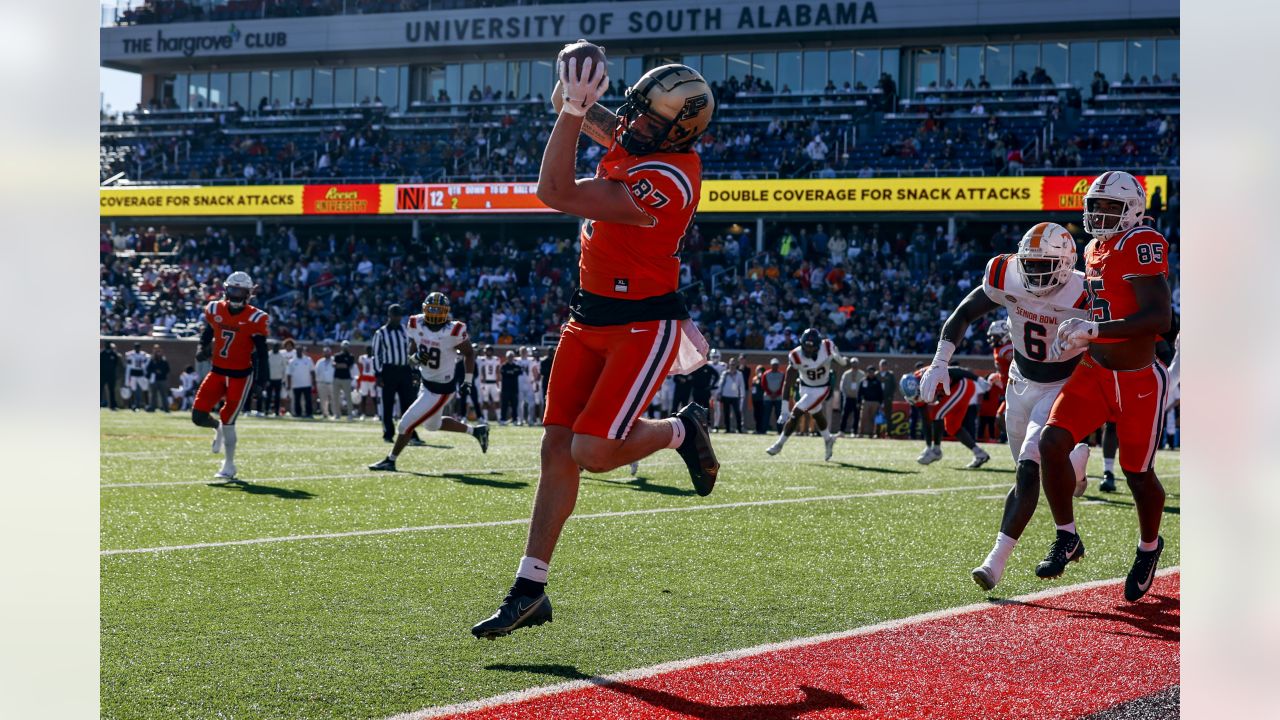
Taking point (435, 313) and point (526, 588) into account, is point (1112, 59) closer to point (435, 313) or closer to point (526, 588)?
point (435, 313)

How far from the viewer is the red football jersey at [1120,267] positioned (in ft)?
19.2

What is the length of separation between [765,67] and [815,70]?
5.18 feet

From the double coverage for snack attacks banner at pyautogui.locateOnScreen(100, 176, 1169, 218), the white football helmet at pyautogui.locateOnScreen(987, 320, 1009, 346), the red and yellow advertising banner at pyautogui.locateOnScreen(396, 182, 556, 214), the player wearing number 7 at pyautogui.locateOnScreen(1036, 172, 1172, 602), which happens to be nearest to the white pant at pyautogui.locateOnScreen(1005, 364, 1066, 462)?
the player wearing number 7 at pyautogui.locateOnScreen(1036, 172, 1172, 602)

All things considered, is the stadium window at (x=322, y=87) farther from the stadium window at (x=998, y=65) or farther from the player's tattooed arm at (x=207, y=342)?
the player's tattooed arm at (x=207, y=342)

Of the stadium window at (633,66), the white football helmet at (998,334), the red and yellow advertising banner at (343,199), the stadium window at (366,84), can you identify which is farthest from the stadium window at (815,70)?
the white football helmet at (998,334)

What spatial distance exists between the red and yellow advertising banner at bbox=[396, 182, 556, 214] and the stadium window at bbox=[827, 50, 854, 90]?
9.65 m

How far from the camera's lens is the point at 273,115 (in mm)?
43500

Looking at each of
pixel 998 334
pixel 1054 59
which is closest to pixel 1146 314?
pixel 998 334

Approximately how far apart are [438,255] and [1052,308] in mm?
31538

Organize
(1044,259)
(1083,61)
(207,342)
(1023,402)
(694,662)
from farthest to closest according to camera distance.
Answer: (1083,61)
(207,342)
(1023,402)
(1044,259)
(694,662)

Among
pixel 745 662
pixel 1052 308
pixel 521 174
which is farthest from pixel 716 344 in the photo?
pixel 745 662

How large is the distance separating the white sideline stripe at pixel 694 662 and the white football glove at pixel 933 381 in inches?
40.0

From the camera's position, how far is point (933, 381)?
6297 mm

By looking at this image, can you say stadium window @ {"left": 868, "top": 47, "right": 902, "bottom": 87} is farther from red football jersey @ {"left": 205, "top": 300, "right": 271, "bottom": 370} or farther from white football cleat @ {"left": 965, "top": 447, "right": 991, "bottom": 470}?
red football jersey @ {"left": 205, "top": 300, "right": 271, "bottom": 370}
